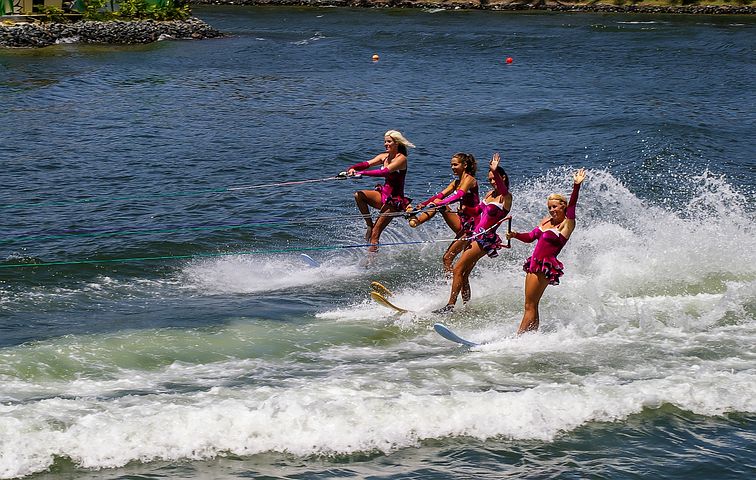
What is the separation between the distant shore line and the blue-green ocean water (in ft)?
94.8

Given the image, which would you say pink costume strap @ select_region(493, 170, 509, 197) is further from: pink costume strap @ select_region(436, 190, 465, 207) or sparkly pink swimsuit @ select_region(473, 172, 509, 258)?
pink costume strap @ select_region(436, 190, 465, 207)

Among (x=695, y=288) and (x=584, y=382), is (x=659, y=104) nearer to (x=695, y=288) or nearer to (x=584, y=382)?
(x=695, y=288)

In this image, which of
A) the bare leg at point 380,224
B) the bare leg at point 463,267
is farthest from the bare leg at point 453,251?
the bare leg at point 380,224

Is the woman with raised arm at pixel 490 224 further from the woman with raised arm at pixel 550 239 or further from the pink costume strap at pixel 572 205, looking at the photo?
the pink costume strap at pixel 572 205

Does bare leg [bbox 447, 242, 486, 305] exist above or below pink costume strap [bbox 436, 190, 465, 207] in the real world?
below

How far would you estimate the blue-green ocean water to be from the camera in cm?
929

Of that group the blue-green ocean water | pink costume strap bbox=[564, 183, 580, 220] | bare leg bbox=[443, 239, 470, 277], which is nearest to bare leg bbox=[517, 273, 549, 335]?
the blue-green ocean water

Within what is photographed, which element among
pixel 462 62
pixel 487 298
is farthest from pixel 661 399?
pixel 462 62

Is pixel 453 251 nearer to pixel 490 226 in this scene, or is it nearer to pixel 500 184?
pixel 490 226

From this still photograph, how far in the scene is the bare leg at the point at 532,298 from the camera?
442 inches

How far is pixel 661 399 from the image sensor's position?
10156 millimetres

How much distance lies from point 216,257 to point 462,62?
2466 cm

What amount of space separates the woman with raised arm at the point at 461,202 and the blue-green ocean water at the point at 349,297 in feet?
2.21

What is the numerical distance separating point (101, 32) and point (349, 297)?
32272 mm
